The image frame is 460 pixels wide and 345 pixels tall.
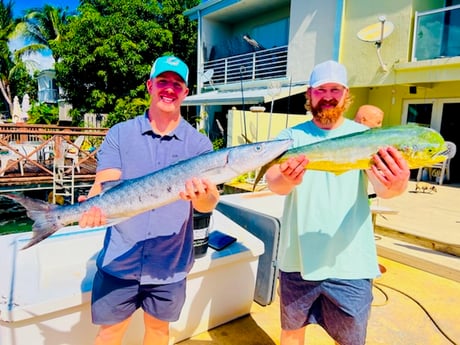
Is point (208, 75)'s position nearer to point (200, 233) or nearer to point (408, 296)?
point (408, 296)

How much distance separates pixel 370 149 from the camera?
158 cm

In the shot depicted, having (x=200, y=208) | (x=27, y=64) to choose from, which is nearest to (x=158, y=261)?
(x=200, y=208)

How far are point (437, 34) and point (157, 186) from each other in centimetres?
977

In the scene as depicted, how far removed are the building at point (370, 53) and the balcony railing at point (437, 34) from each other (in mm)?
22

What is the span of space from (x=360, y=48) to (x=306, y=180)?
9927 mm

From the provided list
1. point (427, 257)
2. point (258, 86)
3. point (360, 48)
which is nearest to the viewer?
point (427, 257)

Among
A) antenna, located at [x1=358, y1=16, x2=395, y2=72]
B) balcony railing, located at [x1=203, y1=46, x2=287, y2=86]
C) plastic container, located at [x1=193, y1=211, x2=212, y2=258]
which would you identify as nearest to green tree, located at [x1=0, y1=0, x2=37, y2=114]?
balcony railing, located at [x1=203, y1=46, x2=287, y2=86]

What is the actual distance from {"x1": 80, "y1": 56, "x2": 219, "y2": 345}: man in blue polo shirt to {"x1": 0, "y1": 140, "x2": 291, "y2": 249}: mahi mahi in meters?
0.16

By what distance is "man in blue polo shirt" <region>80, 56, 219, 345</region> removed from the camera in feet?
6.01

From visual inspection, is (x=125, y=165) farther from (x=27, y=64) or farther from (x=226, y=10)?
(x=27, y=64)

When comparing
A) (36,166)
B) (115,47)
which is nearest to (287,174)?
(36,166)

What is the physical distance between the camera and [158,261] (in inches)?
73.3

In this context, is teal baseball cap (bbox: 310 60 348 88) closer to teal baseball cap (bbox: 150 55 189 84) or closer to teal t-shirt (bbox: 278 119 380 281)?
teal t-shirt (bbox: 278 119 380 281)

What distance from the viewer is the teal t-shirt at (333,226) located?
5.98 ft
